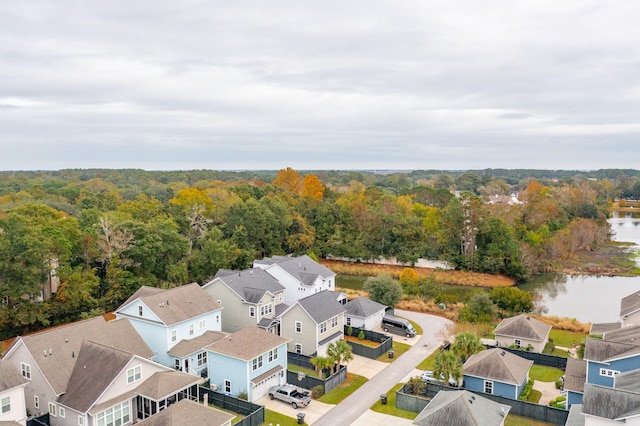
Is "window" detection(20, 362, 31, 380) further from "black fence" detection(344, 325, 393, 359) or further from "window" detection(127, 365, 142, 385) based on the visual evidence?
"black fence" detection(344, 325, 393, 359)

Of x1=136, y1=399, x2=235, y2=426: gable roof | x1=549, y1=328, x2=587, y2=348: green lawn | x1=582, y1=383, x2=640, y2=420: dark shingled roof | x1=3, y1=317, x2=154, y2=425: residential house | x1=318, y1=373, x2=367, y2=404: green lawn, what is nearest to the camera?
x1=582, y1=383, x2=640, y2=420: dark shingled roof

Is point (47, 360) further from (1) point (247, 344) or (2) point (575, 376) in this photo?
(2) point (575, 376)

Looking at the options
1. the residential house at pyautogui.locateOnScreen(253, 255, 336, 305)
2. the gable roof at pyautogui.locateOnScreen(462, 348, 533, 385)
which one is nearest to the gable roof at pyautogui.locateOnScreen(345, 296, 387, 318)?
the residential house at pyautogui.locateOnScreen(253, 255, 336, 305)

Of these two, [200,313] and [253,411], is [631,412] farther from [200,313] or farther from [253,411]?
[200,313]

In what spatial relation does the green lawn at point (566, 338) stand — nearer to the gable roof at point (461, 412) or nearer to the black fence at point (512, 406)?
the black fence at point (512, 406)

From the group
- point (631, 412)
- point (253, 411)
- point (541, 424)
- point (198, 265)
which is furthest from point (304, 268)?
point (631, 412)

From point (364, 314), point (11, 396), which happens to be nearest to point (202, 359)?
point (11, 396)
